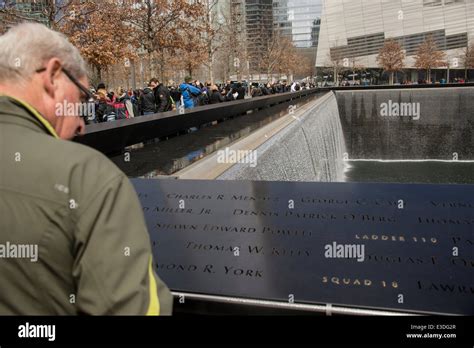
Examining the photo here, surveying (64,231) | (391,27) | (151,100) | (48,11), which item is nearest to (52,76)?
(64,231)

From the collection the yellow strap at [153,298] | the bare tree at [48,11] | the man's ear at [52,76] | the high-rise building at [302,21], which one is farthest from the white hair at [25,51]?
the high-rise building at [302,21]

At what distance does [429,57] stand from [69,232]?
6349 centimetres

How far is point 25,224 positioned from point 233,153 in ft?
13.7

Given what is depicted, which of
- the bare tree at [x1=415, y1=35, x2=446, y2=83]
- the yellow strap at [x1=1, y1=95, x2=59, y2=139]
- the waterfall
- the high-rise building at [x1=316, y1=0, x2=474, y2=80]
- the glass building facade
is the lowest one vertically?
the waterfall

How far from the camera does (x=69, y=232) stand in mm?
1033

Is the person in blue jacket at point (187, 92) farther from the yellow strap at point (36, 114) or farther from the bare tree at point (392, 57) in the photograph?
the bare tree at point (392, 57)

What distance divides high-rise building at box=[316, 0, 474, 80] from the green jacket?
64000 millimetres

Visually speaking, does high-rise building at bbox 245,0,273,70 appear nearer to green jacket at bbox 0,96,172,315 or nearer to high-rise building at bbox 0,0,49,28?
high-rise building at bbox 0,0,49,28

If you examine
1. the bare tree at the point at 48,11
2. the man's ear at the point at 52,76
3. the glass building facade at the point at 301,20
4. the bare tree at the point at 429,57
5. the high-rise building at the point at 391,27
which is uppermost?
the glass building facade at the point at 301,20

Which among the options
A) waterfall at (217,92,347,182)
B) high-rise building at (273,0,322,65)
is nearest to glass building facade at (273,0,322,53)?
high-rise building at (273,0,322,65)

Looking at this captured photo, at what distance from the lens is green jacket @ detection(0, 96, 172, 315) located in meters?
1.03

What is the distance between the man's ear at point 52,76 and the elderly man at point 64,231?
0.08 meters

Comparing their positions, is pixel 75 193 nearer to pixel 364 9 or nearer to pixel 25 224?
pixel 25 224

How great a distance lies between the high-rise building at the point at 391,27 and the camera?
198 feet
